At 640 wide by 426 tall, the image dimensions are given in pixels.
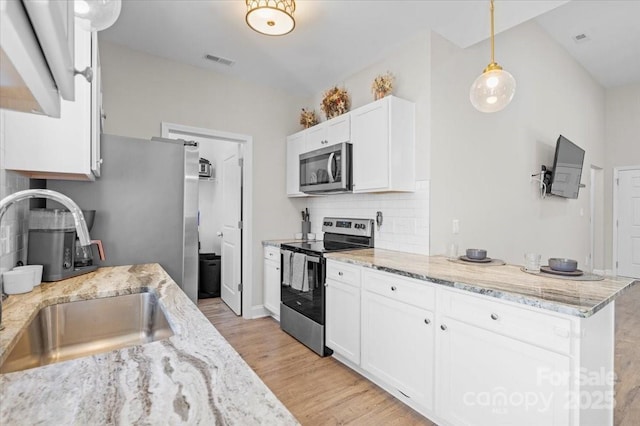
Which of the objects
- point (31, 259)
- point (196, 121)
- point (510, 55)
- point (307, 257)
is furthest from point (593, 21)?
point (31, 259)

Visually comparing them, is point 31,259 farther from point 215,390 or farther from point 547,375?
point 547,375

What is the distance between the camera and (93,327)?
4.70ft

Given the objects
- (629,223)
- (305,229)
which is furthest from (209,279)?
(629,223)

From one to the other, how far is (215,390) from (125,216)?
6.33 feet

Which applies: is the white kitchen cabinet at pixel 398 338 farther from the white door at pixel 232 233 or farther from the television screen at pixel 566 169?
the television screen at pixel 566 169

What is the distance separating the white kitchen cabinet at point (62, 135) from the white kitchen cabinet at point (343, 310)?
1.81m

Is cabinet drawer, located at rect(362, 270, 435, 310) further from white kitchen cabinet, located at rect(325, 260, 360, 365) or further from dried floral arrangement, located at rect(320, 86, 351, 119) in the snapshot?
dried floral arrangement, located at rect(320, 86, 351, 119)

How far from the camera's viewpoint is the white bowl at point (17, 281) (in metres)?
1.37

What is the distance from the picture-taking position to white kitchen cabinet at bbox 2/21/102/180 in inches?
57.4

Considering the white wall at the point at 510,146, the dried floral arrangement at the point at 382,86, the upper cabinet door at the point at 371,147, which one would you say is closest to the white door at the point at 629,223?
the white wall at the point at 510,146

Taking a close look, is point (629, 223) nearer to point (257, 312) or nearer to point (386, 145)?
point (386, 145)

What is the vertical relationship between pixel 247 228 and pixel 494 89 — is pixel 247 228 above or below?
below

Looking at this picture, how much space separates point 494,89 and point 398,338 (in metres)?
1.76

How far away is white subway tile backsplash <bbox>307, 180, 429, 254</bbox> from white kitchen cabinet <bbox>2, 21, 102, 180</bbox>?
2338 millimetres
